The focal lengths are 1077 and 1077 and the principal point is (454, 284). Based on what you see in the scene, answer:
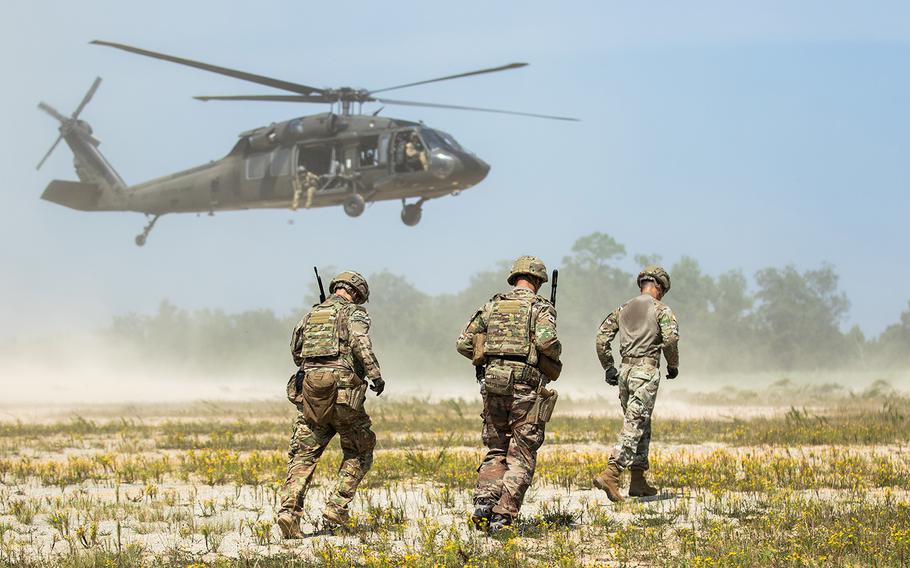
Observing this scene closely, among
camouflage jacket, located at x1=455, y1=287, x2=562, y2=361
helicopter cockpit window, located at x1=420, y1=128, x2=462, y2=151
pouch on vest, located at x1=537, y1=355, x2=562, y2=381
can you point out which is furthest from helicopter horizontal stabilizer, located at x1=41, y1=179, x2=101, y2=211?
pouch on vest, located at x1=537, y1=355, x2=562, y2=381

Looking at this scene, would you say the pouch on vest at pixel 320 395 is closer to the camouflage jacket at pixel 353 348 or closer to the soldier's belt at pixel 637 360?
the camouflage jacket at pixel 353 348

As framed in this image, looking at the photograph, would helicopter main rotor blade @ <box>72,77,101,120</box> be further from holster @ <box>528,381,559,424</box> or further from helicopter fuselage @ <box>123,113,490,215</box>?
holster @ <box>528,381,559,424</box>

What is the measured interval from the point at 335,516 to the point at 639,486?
3.13m

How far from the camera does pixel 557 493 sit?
10523 mm

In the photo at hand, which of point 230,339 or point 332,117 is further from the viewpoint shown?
point 230,339

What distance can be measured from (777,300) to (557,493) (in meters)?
76.2

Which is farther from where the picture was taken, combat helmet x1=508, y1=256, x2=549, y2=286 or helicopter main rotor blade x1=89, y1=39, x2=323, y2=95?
helicopter main rotor blade x1=89, y1=39, x2=323, y2=95

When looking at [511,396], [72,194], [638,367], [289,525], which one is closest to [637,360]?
[638,367]

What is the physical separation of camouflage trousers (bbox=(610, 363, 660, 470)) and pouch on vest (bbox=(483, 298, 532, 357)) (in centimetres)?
192

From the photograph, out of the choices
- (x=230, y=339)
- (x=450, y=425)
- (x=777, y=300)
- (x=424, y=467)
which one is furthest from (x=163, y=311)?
(x=424, y=467)

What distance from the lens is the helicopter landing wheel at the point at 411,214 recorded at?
28.9 metres

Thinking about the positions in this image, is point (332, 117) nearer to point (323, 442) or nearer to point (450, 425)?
point (450, 425)

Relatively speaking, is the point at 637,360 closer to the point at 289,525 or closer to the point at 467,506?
the point at 467,506

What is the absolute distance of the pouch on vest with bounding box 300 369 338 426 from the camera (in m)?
8.16
